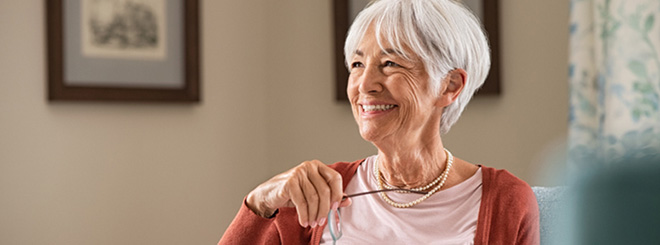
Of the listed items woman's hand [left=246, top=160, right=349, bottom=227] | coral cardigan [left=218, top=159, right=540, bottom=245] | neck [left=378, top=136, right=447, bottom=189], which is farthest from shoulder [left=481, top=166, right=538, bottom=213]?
woman's hand [left=246, top=160, right=349, bottom=227]

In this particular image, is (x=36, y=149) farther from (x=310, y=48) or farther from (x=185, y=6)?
(x=310, y=48)

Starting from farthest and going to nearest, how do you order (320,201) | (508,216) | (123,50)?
1. (123,50)
2. (508,216)
3. (320,201)

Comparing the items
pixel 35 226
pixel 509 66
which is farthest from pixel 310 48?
pixel 35 226

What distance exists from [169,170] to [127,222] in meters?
0.26

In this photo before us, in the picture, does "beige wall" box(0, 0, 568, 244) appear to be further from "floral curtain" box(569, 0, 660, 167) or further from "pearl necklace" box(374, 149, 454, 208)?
"pearl necklace" box(374, 149, 454, 208)

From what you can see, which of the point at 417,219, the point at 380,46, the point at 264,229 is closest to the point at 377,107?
the point at 380,46

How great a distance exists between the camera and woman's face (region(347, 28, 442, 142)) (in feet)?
4.83

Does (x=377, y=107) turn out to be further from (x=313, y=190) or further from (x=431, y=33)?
(x=313, y=190)

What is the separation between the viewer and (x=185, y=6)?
271cm

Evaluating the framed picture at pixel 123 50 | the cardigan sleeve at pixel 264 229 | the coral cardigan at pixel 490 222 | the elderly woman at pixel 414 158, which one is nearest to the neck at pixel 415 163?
the elderly woman at pixel 414 158

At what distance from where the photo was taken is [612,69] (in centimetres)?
171

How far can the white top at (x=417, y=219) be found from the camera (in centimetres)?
145

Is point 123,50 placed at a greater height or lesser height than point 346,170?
greater

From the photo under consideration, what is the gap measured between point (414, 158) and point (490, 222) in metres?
0.22
